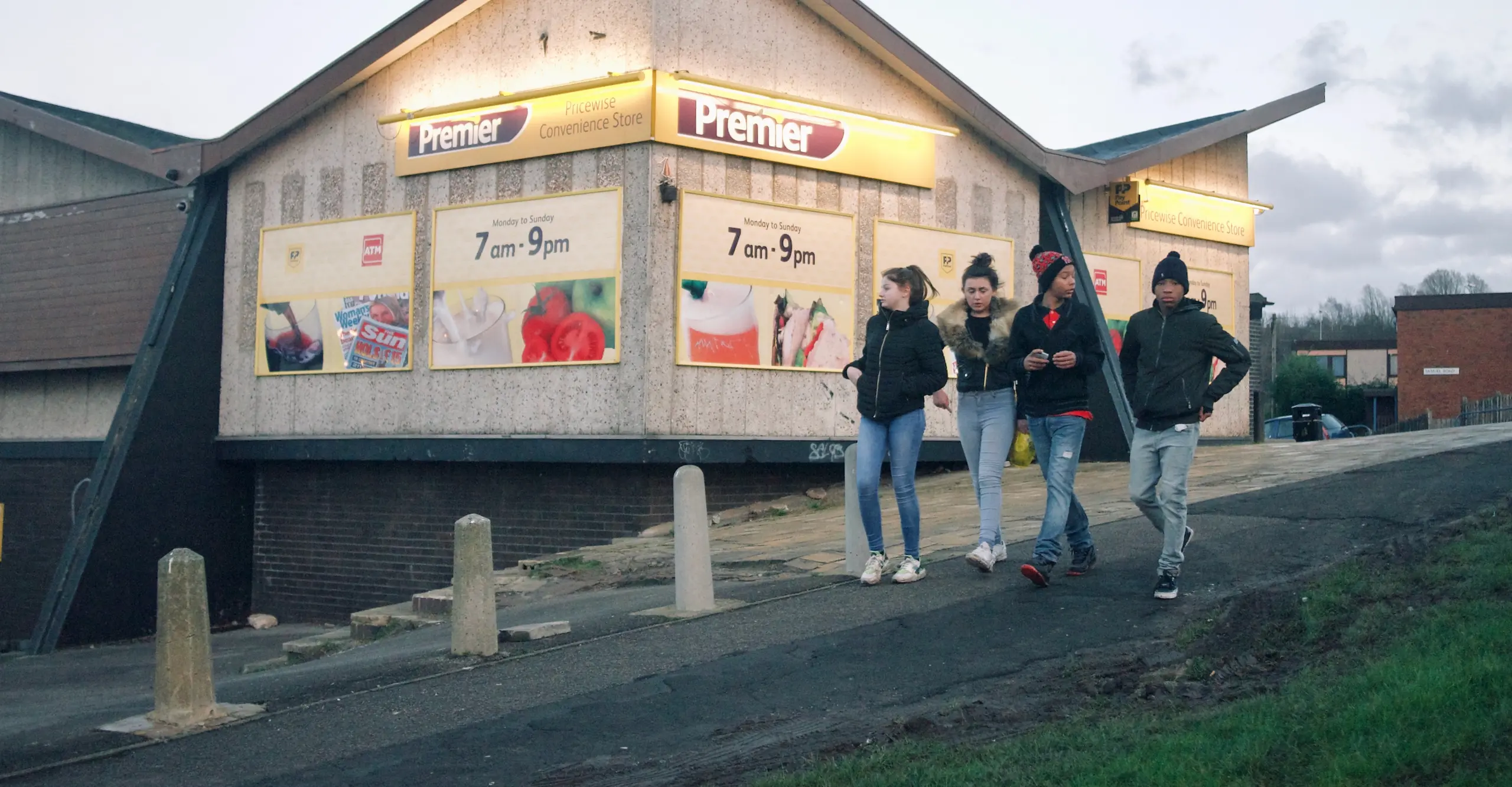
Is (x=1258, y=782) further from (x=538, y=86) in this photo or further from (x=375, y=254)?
(x=375, y=254)

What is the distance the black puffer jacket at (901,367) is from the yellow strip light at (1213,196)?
12205mm

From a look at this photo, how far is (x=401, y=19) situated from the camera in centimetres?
1536

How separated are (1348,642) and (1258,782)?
2127 millimetres

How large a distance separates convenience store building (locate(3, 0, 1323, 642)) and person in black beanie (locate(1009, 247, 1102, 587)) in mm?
6067

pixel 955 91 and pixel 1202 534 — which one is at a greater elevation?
pixel 955 91

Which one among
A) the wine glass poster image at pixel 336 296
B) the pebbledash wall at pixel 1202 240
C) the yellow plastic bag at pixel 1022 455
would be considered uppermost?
the pebbledash wall at pixel 1202 240

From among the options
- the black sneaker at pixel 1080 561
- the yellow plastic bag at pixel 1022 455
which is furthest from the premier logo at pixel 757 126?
the black sneaker at pixel 1080 561

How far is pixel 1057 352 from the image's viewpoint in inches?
316

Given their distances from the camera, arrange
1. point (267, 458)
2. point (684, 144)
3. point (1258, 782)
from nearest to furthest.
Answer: point (1258, 782)
point (684, 144)
point (267, 458)

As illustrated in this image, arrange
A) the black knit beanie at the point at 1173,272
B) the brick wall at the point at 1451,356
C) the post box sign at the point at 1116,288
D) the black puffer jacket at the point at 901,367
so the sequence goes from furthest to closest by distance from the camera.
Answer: the brick wall at the point at 1451,356
the post box sign at the point at 1116,288
the black puffer jacket at the point at 901,367
the black knit beanie at the point at 1173,272

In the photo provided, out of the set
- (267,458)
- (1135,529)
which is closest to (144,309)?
(267,458)

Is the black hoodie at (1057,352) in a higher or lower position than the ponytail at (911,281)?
lower

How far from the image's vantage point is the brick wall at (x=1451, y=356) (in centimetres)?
4906

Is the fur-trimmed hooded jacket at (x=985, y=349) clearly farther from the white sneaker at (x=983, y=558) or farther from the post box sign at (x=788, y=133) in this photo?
the post box sign at (x=788, y=133)
